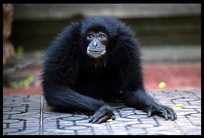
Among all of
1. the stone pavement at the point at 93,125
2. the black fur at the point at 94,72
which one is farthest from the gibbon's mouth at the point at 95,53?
the stone pavement at the point at 93,125

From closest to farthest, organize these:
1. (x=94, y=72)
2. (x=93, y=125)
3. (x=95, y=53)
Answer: (x=93, y=125) < (x=95, y=53) < (x=94, y=72)

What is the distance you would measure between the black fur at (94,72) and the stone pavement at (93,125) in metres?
0.18

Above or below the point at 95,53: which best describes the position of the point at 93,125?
below

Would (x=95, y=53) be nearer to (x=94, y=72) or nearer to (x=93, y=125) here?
(x=94, y=72)

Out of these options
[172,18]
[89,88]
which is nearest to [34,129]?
[89,88]

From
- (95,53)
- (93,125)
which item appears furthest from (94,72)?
(93,125)

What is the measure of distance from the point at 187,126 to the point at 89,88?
1785 mm

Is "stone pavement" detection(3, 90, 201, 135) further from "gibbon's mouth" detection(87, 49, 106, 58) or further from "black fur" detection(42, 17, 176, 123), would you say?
"gibbon's mouth" detection(87, 49, 106, 58)

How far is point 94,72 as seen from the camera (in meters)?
5.79

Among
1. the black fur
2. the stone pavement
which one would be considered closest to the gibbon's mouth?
the black fur

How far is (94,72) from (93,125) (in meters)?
1.24

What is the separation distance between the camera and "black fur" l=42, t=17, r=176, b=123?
529cm

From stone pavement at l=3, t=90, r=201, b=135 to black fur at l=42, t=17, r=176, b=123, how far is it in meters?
0.18

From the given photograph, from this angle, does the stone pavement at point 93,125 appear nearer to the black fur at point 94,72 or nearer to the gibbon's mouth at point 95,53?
the black fur at point 94,72
